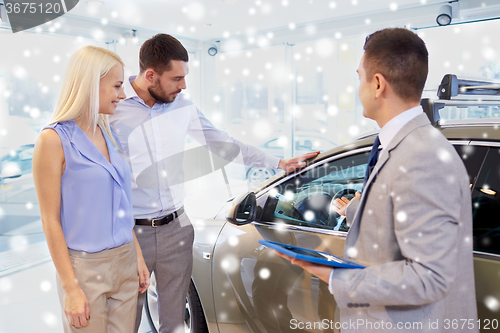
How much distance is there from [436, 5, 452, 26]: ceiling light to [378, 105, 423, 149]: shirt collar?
447 centimetres

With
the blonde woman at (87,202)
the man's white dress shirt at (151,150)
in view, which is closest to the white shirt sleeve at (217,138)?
the man's white dress shirt at (151,150)

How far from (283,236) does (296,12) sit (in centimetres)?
431

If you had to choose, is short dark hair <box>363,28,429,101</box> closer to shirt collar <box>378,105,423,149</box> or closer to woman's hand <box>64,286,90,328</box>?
shirt collar <box>378,105,423,149</box>

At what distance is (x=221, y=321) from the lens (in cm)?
201

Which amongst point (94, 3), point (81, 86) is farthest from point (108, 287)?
point (94, 3)

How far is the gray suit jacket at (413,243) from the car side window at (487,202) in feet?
1.37

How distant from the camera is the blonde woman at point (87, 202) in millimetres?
1249

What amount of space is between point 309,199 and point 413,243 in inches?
42.7

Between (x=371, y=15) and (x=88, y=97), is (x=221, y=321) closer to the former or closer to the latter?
(x=88, y=97)

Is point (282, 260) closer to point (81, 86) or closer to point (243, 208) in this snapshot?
point (243, 208)

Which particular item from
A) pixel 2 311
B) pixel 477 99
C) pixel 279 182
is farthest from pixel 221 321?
pixel 2 311

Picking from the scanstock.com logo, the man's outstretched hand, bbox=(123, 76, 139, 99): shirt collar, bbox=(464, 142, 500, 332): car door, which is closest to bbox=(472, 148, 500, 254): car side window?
bbox=(464, 142, 500, 332): car door

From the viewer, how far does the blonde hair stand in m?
1.31

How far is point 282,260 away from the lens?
172cm
